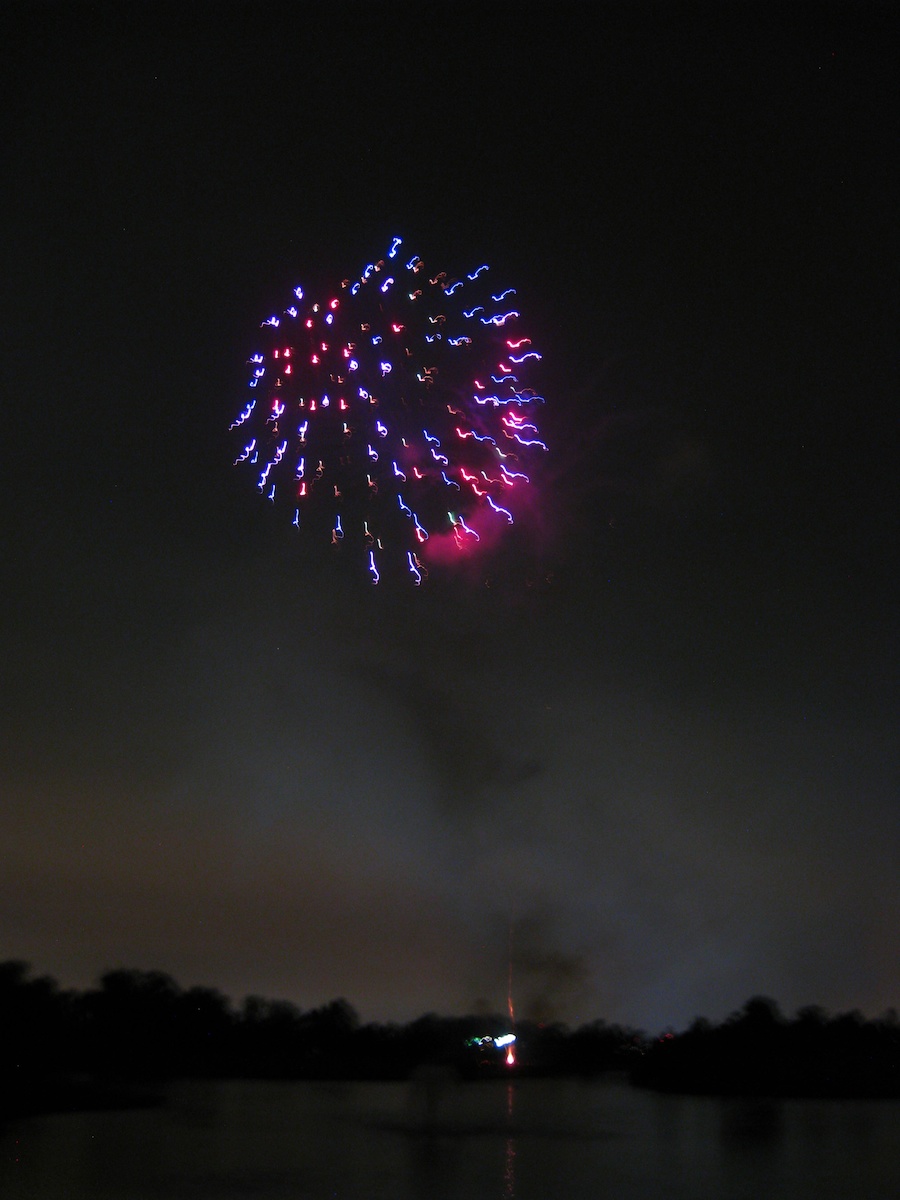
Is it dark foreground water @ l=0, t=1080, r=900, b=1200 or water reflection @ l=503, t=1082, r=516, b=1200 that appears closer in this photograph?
water reflection @ l=503, t=1082, r=516, b=1200

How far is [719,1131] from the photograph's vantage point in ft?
69.2

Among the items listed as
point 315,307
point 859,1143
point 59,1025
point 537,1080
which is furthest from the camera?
point 537,1080

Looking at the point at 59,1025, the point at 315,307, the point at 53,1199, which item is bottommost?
the point at 53,1199

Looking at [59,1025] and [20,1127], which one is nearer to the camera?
[20,1127]

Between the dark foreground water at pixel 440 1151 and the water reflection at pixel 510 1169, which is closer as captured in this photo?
the water reflection at pixel 510 1169

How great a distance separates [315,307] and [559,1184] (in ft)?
36.9

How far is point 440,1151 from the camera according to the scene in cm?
1645

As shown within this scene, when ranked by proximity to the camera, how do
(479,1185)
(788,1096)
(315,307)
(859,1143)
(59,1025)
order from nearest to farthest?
(315,307), (479,1185), (859,1143), (59,1025), (788,1096)

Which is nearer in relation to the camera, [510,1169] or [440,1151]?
[510,1169]

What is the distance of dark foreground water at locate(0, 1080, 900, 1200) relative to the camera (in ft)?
44.0

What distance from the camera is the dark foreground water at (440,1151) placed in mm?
13406

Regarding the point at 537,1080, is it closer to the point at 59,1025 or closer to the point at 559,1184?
the point at 59,1025

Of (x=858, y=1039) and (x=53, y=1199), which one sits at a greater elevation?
(x=858, y=1039)

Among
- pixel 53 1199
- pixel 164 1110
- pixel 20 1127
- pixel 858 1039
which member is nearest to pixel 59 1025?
pixel 164 1110
